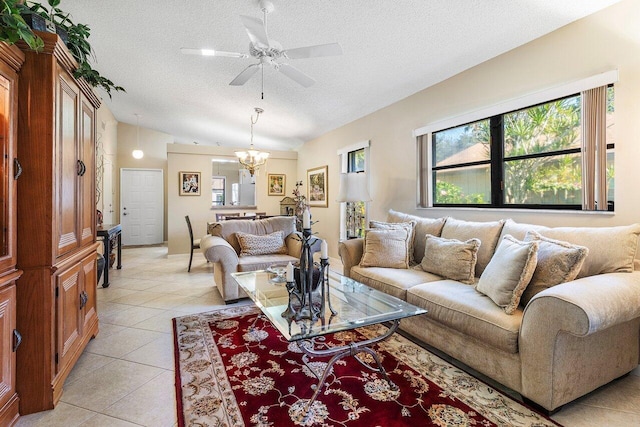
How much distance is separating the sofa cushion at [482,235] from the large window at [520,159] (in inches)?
20.4

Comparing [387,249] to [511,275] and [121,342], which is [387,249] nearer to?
[511,275]

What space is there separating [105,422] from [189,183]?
5.75 metres

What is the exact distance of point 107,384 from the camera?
194 centimetres

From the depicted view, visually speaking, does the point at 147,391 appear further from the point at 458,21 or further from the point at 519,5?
the point at 519,5

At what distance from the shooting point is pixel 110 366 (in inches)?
84.7

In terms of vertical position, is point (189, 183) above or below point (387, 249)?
above

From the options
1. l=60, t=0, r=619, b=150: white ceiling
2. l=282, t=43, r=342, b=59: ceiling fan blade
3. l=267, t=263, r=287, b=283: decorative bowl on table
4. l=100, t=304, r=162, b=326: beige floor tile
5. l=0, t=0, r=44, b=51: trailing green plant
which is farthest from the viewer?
l=100, t=304, r=162, b=326: beige floor tile

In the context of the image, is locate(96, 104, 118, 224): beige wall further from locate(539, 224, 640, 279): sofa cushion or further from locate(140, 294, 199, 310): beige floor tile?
locate(539, 224, 640, 279): sofa cushion

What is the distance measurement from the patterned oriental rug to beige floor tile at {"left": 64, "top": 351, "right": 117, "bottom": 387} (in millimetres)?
485

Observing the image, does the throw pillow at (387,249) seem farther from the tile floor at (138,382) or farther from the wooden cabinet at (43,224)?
the wooden cabinet at (43,224)

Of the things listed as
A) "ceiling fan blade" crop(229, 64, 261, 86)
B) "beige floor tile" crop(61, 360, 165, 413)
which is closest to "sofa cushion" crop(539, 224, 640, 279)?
"ceiling fan blade" crop(229, 64, 261, 86)

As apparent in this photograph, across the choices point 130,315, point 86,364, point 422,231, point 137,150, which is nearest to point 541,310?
point 422,231

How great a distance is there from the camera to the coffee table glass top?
170cm

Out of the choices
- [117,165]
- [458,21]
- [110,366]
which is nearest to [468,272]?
[458,21]
